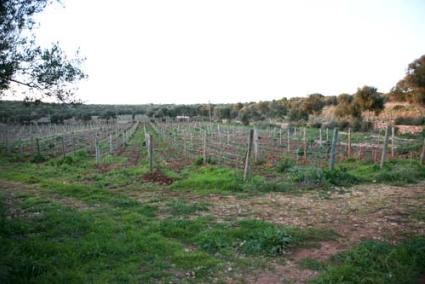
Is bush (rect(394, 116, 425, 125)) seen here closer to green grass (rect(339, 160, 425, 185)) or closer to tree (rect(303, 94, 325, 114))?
tree (rect(303, 94, 325, 114))

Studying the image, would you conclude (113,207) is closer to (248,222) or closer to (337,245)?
(248,222)

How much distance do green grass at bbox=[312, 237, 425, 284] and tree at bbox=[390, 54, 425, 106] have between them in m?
43.0

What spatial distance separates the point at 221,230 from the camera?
7.35m

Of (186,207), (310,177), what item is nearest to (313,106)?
(310,177)

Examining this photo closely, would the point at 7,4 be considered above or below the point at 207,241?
above

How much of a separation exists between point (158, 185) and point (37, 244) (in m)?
6.23

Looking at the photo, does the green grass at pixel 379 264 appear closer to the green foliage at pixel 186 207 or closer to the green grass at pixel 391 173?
the green foliage at pixel 186 207

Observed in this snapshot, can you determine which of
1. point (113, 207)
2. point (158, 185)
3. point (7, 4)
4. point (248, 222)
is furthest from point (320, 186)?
point (7, 4)

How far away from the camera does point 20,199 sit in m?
10.9

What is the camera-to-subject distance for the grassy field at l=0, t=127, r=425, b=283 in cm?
547

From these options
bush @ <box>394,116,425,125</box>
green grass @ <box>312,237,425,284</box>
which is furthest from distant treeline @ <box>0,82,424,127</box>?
green grass @ <box>312,237,425,284</box>

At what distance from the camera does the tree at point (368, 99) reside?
4600cm

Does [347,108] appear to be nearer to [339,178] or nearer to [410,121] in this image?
[410,121]

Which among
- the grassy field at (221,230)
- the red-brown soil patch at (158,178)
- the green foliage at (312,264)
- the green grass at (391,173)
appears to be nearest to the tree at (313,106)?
the green grass at (391,173)
